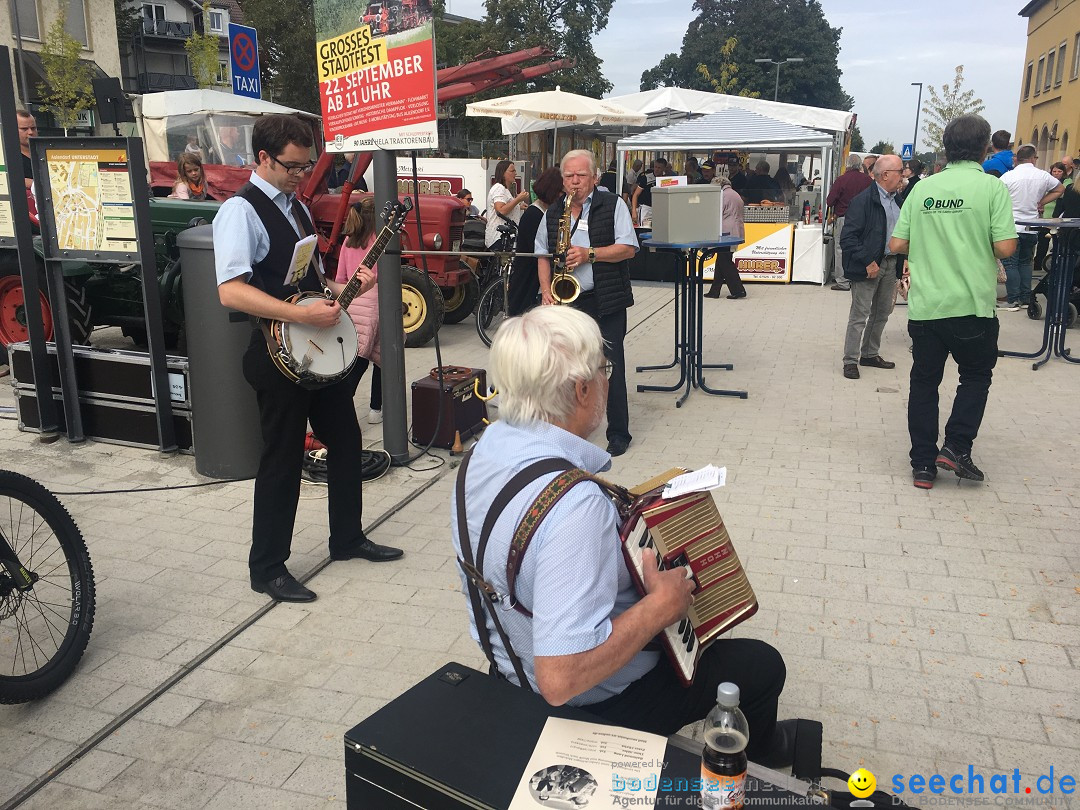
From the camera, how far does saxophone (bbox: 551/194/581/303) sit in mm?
5586

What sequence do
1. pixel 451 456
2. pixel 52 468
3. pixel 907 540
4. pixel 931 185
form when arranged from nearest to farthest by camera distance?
pixel 907 540
pixel 931 185
pixel 52 468
pixel 451 456

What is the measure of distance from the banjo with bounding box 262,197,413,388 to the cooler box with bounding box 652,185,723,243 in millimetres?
3328

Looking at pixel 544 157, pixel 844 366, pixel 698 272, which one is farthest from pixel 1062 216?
pixel 544 157

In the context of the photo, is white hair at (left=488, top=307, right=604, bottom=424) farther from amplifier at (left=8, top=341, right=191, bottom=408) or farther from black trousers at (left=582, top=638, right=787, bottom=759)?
amplifier at (left=8, top=341, right=191, bottom=408)

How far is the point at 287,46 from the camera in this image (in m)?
40.0

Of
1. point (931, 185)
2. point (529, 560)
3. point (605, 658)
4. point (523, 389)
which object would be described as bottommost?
point (605, 658)

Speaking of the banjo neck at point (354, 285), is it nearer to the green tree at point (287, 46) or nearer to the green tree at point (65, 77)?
the green tree at point (65, 77)

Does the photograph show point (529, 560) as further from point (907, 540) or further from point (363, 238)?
point (363, 238)

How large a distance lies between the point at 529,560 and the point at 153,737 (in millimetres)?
1862

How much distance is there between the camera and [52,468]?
5516 mm

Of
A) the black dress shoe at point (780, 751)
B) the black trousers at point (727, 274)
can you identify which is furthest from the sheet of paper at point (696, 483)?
the black trousers at point (727, 274)

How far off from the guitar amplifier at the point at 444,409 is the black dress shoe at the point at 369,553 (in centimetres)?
162

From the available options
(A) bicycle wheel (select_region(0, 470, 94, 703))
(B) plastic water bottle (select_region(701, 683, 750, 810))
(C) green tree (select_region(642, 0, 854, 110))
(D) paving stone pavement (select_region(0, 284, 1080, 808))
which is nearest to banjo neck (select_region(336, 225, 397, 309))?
(D) paving stone pavement (select_region(0, 284, 1080, 808))

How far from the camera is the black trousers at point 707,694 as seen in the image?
6.97 feet
